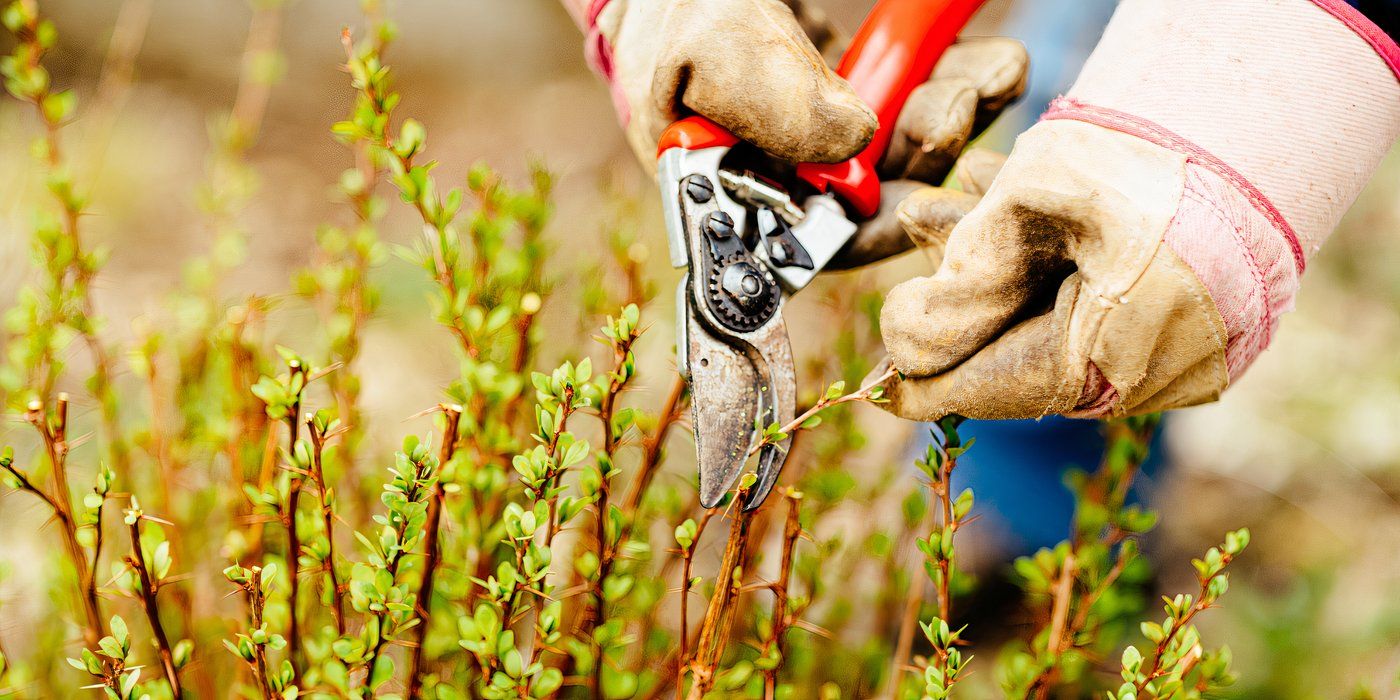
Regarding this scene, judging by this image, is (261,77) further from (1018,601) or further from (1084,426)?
(1018,601)

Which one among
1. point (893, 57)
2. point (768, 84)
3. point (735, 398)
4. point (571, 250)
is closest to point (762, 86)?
point (768, 84)

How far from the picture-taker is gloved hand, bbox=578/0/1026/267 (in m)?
0.93

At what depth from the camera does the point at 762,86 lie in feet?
3.04

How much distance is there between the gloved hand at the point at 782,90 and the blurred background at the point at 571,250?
0.91ft

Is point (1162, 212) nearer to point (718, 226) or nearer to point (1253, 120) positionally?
point (1253, 120)

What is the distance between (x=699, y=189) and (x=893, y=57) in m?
0.34

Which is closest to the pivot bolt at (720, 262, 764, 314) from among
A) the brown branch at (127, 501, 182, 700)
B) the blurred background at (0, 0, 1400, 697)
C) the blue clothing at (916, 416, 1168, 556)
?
the blurred background at (0, 0, 1400, 697)

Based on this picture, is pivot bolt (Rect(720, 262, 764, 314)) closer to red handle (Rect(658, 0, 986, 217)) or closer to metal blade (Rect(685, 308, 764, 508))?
metal blade (Rect(685, 308, 764, 508))

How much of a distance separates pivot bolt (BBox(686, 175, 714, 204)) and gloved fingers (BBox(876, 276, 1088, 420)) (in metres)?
0.27

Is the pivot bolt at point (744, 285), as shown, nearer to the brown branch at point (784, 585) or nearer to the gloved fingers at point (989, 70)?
the brown branch at point (784, 585)

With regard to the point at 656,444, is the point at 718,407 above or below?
above

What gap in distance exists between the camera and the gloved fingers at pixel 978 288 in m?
0.82

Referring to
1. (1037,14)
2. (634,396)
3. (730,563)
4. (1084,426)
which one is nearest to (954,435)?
(730,563)


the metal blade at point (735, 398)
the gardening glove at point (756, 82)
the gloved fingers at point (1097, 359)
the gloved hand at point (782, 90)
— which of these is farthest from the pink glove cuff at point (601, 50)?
the gloved fingers at point (1097, 359)
